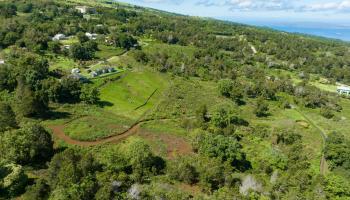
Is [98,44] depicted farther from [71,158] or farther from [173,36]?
[71,158]

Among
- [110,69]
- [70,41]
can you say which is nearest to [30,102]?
[110,69]

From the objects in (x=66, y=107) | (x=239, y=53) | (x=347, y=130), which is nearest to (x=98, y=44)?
(x=66, y=107)

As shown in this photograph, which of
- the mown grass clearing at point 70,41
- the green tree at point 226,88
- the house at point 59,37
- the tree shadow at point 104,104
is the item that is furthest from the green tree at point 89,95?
the house at point 59,37

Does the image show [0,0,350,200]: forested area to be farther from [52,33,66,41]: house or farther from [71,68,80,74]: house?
[52,33,66,41]: house

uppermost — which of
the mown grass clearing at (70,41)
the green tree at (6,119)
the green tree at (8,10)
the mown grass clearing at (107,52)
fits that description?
the green tree at (8,10)

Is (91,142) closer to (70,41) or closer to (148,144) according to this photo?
(148,144)

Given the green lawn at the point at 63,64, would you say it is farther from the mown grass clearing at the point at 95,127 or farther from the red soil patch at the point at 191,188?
the red soil patch at the point at 191,188
